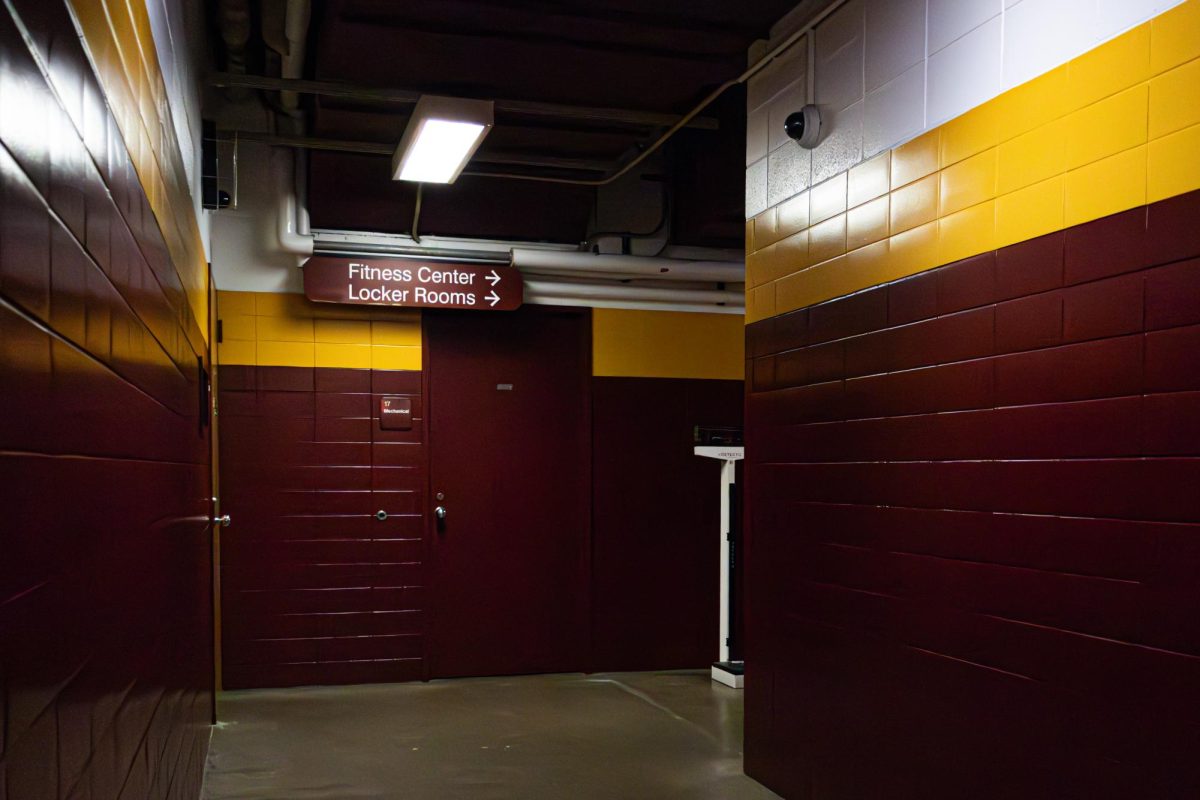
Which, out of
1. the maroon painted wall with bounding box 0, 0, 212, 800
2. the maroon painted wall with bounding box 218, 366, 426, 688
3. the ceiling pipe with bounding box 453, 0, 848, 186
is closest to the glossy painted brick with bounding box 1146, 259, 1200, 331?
the ceiling pipe with bounding box 453, 0, 848, 186

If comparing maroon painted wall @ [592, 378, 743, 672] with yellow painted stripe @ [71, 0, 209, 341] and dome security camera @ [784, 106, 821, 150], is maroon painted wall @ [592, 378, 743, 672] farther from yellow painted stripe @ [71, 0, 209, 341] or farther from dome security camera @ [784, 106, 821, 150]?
yellow painted stripe @ [71, 0, 209, 341]

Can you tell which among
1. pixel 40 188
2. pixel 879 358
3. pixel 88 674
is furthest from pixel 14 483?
pixel 879 358

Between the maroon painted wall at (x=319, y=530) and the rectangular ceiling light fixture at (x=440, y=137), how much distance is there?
1.47 m

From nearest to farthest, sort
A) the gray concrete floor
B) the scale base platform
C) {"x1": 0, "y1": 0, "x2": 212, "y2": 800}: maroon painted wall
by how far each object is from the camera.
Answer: {"x1": 0, "y1": 0, "x2": 212, "y2": 800}: maroon painted wall, the gray concrete floor, the scale base platform

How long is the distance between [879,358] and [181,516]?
2148 mm

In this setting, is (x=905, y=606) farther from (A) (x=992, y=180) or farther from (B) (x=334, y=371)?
(B) (x=334, y=371)

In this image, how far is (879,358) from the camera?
3156 millimetres

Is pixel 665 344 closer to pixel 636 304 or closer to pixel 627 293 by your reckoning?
pixel 636 304

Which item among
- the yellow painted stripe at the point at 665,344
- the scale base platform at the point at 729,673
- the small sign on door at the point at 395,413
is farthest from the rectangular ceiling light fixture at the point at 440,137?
the scale base platform at the point at 729,673

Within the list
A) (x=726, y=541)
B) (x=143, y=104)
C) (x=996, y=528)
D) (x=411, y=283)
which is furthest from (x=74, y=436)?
(x=726, y=541)

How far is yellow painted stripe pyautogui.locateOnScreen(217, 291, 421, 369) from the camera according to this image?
5.43m

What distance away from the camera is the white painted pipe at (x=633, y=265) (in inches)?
223

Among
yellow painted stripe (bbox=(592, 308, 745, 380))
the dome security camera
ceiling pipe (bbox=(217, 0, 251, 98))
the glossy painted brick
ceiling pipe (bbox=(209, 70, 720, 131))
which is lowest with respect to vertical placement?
the glossy painted brick

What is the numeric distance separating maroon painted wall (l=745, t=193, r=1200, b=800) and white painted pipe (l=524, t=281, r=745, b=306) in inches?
88.7
